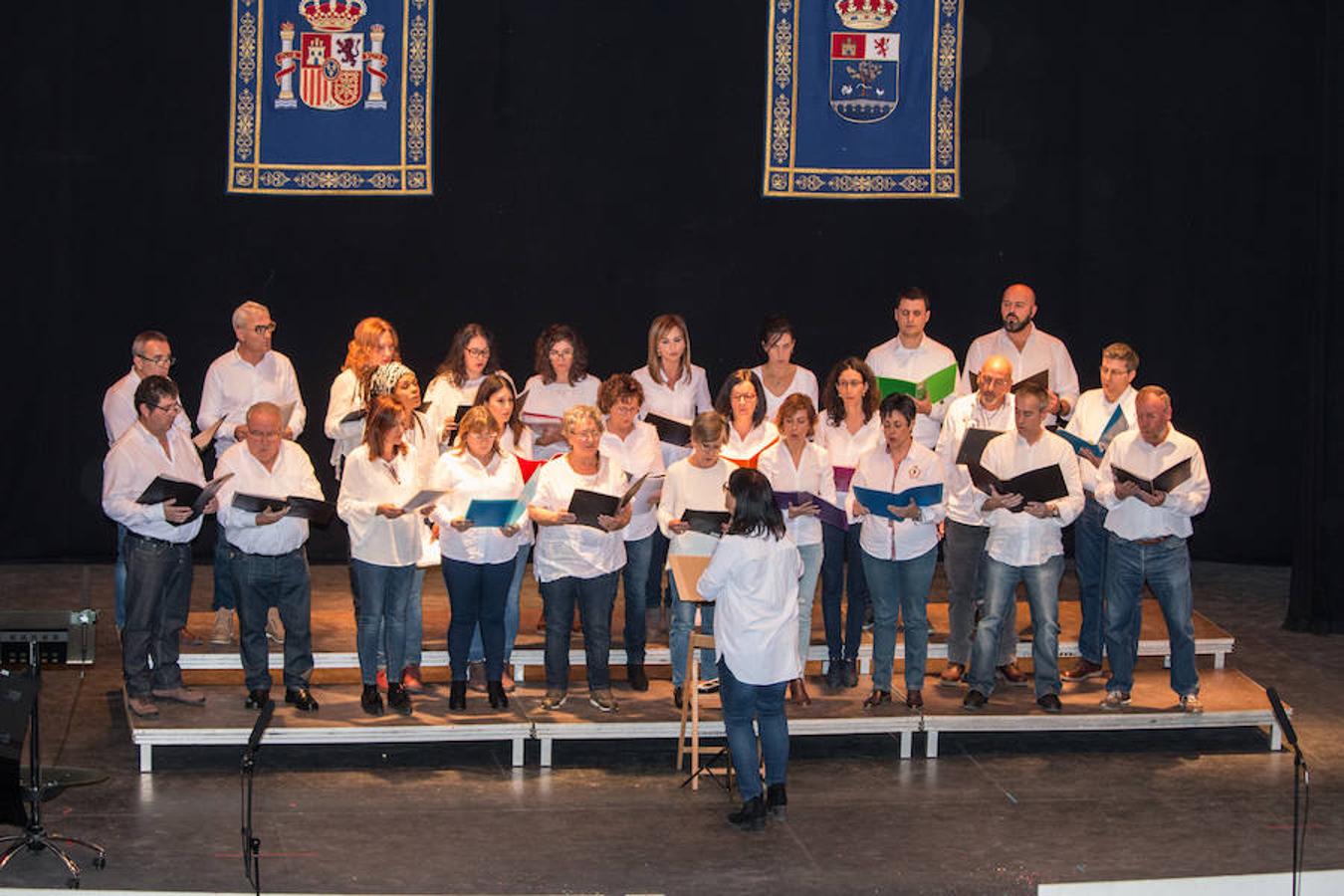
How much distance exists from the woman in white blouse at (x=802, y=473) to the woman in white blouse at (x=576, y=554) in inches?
27.2

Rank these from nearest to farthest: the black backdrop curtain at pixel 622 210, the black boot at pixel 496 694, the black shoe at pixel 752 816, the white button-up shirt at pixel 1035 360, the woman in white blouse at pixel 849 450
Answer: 1. the black shoe at pixel 752 816
2. the black boot at pixel 496 694
3. the woman in white blouse at pixel 849 450
4. the white button-up shirt at pixel 1035 360
5. the black backdrop curtain at pixel 622 210

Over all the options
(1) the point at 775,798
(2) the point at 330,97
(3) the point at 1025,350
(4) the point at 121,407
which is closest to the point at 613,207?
(2) the point at 330,97

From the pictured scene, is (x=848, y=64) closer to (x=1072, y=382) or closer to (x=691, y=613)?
(x=1072, y=382)

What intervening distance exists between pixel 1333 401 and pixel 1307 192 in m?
1.70

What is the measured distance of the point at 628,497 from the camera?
25.3ft

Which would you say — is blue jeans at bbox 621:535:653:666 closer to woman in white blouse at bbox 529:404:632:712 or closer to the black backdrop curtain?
woman in white blouse at bbox 529:404:632:712

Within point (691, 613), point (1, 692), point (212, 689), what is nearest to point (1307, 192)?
point (691, 613)

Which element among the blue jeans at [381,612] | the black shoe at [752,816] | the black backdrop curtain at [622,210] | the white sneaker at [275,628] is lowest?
the black shoe at [752,816]

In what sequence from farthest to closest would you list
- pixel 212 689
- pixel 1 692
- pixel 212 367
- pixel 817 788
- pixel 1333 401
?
pixel 1333 401 → pixel 212 367 → pixel 212 689 → pixel 817 788 → pixel 1 692

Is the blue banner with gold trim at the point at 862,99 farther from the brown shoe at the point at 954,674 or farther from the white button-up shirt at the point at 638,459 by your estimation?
the brown shoe at the point at 954,674

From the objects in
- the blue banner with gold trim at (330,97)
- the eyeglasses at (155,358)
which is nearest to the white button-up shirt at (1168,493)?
the eyeglasses at (155,358)

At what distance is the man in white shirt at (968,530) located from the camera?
27.2 ft

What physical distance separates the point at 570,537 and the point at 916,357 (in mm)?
2127

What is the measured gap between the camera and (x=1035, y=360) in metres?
9.17
